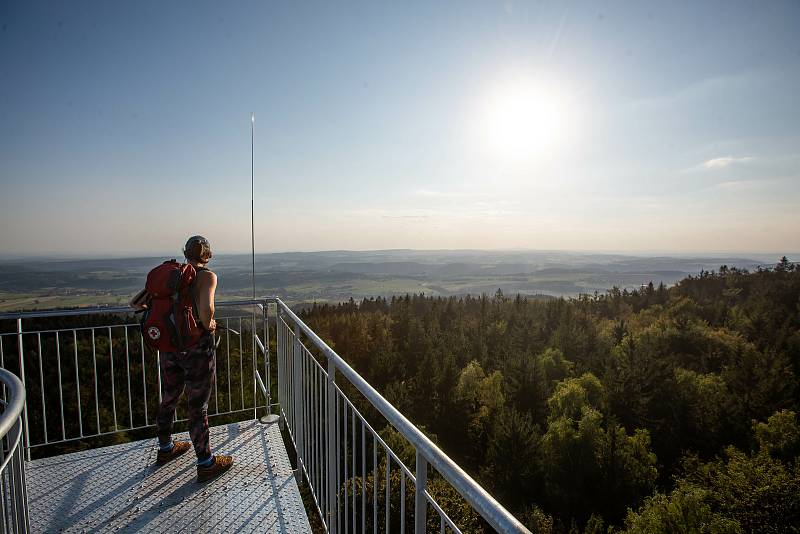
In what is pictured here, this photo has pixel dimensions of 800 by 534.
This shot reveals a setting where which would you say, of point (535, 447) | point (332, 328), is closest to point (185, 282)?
point (535, 447)

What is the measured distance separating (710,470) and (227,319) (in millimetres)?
38868

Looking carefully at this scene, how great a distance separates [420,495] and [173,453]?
10.1ft

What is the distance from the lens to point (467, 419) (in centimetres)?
4056

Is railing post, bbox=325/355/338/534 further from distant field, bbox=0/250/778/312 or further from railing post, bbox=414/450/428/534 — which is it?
distant field, bbox=0/250/778/312

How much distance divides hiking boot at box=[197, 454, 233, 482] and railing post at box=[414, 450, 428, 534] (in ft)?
8.11

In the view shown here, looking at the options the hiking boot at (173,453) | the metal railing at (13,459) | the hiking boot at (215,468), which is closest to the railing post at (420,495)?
the metal railing at (13,459)

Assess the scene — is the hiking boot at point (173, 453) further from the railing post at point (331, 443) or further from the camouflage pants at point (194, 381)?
the railing post at point (331, 443)

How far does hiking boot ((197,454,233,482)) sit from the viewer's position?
3.43m

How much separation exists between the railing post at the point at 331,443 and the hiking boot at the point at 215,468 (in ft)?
4.07

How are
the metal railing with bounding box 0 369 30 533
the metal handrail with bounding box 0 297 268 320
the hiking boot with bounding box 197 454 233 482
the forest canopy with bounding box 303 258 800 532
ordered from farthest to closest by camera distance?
the forest canopy with bounding box 303 258 800 532 → the metal handrail with bounding box 0 297 268 320 → the hiking boot with bounding box 197 454 233 482 → the metal railing with bounding box 0 369 30 533

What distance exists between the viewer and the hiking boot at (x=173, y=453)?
12.1ft

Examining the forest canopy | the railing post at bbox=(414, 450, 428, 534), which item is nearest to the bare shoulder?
the railing post at bbox=(414, 450, 428, 534)

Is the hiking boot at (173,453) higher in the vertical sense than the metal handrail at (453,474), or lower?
lower

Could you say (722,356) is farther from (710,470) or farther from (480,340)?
(480,340)
